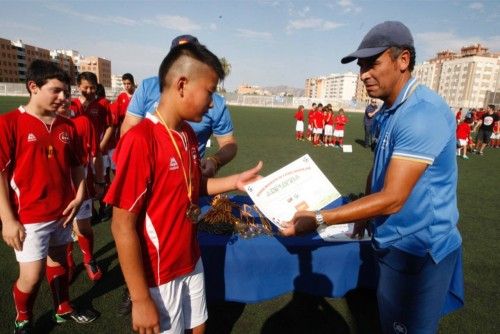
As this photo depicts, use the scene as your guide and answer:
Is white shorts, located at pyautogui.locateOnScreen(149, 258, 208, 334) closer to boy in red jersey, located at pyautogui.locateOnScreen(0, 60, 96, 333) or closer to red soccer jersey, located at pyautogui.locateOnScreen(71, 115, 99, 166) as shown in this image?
boy in red jersey, located at pyautogui.locateOnScreen(0, 60, 96, 333)

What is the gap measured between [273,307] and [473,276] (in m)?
2.99

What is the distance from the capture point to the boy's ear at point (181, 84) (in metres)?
1.76

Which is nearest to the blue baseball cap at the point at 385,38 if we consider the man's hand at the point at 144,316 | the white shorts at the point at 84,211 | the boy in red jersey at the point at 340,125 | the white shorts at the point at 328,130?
the man's hand at the point at 144,316

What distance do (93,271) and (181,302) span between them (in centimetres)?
258

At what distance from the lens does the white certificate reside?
212 cm

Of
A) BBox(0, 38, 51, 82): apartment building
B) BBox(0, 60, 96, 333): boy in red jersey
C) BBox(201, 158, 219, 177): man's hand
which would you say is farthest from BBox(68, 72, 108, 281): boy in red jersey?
BBox(0, 38, 51, 82): apartment building

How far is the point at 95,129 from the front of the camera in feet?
18.9

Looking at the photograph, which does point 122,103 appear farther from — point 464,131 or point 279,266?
point 464,131

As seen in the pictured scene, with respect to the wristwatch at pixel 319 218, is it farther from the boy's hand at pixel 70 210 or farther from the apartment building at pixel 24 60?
the apartment building at pixel 24 60

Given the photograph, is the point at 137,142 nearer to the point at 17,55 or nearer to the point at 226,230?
the point at 226,230

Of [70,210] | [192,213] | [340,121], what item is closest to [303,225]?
[192,213]

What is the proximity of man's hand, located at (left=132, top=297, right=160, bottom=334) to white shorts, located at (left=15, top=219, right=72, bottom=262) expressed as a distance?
1.59m

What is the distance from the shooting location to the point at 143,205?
1.73m

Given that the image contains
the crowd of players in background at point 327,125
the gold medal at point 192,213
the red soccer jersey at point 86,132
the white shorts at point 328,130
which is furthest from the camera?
the white shorts at point 328,130
